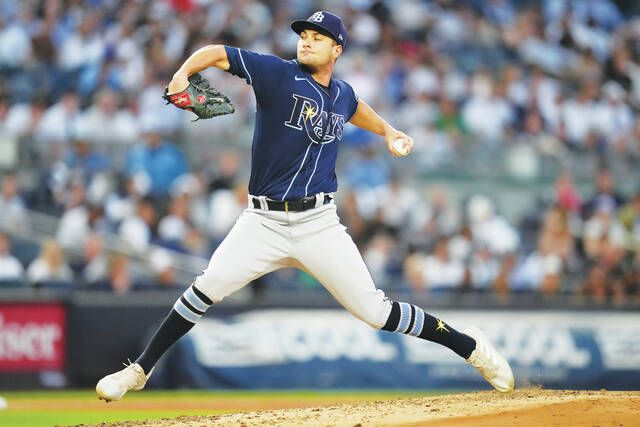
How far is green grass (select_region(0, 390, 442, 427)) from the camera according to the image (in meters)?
9.93

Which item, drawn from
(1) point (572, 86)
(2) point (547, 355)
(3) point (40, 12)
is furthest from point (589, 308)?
(3) point (40, 12)

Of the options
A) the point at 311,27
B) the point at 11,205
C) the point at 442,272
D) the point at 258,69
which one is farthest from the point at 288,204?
the point at 11,205

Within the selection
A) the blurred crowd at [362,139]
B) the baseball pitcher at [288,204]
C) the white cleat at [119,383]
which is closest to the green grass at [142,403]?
the blurred crowd at [362,139]

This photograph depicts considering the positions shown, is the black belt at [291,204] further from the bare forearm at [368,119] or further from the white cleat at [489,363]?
the white cleat at [489,363]

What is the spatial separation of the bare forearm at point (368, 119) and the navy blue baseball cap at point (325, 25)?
62cm

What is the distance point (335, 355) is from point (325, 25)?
23.2 ft

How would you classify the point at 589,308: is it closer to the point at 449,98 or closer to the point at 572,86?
the point at 449,98

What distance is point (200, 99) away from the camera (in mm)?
6449

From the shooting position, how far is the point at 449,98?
17391mm

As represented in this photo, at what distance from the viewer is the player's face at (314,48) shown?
6.83 meters

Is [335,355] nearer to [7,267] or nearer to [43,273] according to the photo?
[43,273]

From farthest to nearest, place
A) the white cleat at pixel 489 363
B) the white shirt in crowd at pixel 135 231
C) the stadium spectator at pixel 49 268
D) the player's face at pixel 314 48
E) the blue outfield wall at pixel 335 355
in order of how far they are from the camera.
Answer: the white shirt in crowd at pixel 135 231, the blue outfield wall at pixel 335 355, the stadium spectator at pixel 49 268, the white cleat at pixel 489 363, the player's face at pixel 314 48

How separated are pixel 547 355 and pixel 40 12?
8.87 meters

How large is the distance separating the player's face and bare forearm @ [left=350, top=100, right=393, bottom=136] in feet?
2.08
